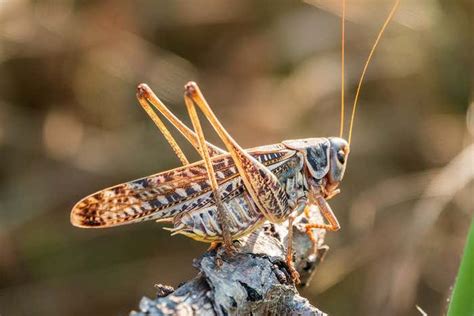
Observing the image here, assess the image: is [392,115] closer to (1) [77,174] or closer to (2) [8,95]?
(1) [77,174]

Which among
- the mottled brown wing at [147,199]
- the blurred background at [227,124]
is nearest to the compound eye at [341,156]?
the mottled brown wing at [147,199]

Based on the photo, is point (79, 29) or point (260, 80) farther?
point (260, 80)

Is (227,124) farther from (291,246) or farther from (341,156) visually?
(291,246)

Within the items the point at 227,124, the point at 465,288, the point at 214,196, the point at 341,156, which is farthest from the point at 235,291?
the point at 227,124

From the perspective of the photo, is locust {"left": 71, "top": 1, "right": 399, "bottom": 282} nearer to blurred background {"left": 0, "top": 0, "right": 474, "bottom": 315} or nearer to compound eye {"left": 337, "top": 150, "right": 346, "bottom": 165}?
compound eye {"left": 337, "top": 150, "right": 346, "bottom": 165}

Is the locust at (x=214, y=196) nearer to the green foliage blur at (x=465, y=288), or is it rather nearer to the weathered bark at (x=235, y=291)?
the weathered bark at (x=235, y=291)

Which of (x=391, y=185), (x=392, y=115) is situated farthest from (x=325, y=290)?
(x=392, y=115)
